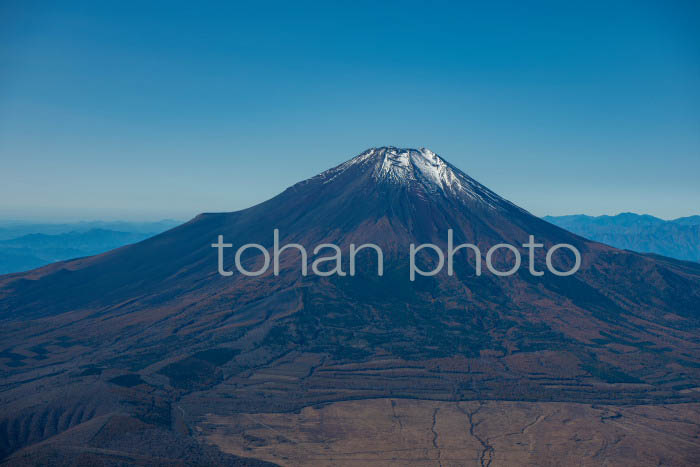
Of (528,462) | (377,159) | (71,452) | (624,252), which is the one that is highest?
(377,159)

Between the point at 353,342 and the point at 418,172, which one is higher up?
the point at 418,172

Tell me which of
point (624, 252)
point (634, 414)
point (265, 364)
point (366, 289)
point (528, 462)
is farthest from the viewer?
point (624, 252)

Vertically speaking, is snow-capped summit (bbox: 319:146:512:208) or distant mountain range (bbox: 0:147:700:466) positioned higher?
snow-capped summit (bbox: 319:146:512:208)

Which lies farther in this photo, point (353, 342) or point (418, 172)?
point (418, 172)

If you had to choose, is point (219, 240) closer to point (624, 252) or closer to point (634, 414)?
point (634, 414)

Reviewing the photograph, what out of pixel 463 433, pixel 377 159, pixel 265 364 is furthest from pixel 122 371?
pixel 377 159

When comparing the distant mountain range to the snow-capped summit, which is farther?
the snow-capped summit

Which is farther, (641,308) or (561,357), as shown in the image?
(641,308)

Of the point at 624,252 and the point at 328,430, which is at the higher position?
the point at 624,252

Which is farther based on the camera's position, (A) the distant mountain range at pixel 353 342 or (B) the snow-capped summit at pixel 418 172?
(B) the snow-capped summit at pixel 418 172

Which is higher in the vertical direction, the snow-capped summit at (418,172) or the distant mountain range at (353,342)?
the snow-capped summit at (418,172)

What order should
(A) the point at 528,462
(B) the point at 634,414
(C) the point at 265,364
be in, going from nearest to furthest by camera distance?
(A) the point at 528,462 < (B) the point at 634,414 < (C) the point at 265,364
